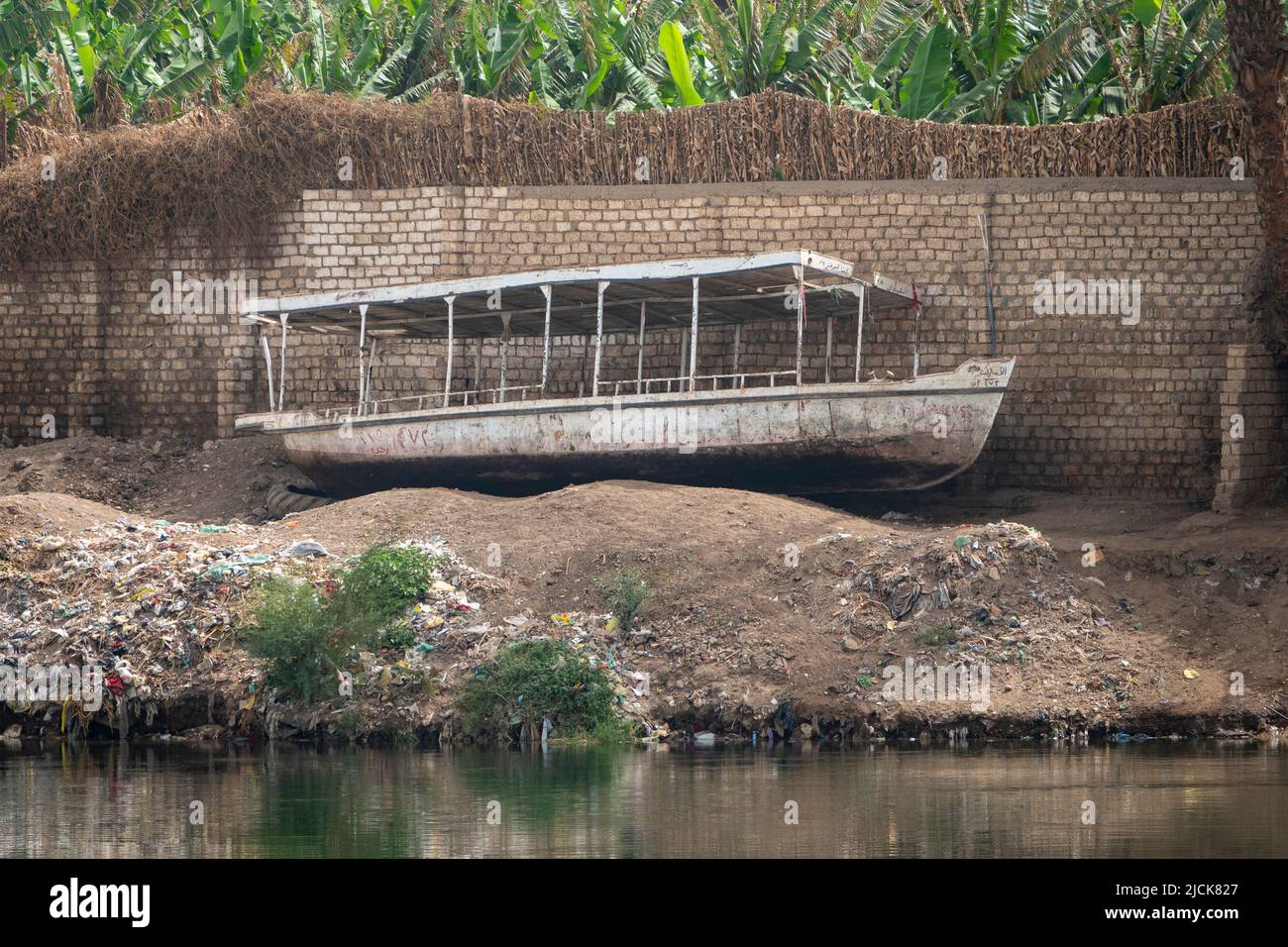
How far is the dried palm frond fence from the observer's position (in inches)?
719

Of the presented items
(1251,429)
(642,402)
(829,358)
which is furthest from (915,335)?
(1251,429)

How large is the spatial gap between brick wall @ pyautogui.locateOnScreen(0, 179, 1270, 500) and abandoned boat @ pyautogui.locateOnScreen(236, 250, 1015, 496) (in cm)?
37

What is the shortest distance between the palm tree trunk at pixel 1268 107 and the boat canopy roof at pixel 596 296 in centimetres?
350

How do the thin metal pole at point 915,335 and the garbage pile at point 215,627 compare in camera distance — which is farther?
the thin metal pole at point 915,335

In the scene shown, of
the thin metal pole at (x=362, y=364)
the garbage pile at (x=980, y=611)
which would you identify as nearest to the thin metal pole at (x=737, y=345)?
the thin metal pole at (x=362, y=364)

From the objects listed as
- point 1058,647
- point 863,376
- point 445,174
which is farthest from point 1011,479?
point 445,174

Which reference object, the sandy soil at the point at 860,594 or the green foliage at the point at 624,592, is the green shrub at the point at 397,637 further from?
the green foliage at the point at 624,592

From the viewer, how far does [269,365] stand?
18.5 m

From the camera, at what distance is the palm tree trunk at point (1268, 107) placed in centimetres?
1514

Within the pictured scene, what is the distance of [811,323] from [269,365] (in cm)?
582

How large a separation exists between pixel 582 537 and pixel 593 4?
9.41 m

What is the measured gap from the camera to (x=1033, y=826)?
28.8ft
